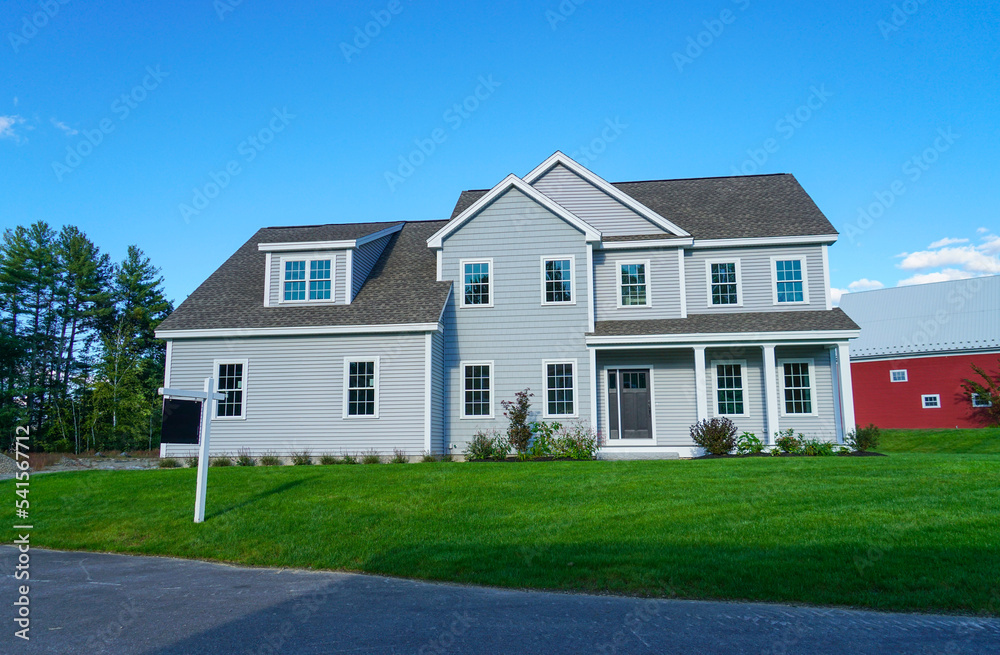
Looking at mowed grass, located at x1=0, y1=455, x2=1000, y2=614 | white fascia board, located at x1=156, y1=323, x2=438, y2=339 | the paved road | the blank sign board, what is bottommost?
the paved road

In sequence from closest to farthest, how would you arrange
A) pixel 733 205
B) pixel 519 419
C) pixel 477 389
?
pixel 519 419
pixel 477 389
pixel 733 205

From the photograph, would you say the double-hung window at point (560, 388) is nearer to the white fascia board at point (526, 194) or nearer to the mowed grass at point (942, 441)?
the white fascia board at point (526, 194)

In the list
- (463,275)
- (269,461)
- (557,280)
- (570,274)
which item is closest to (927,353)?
(570,274)

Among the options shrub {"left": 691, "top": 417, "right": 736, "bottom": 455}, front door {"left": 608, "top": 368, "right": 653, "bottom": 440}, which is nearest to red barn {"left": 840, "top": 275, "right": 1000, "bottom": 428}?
shrub {"left": 691, "top": 417, "right": 736, "bottom": 455}

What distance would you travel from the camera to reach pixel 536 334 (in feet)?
63.9

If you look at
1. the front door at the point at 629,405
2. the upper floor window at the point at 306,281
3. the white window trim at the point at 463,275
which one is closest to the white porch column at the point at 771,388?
the front door at the point at 629,405

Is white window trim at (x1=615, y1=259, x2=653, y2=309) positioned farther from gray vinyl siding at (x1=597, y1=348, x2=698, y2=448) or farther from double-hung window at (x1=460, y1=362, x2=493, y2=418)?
double-hung window at (x1=460, y1=362, x2=493, y2=418)

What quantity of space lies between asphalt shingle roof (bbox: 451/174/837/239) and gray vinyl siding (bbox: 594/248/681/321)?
54.1 inches

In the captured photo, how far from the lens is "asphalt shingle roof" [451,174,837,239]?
803 inches

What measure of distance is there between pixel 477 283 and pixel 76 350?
30.8m

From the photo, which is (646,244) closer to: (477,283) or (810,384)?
(477,283)

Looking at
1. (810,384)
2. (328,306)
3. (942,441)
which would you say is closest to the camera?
(810,384)

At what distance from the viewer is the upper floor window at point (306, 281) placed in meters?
20.5

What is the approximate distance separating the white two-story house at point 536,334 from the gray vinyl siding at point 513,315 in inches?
1.7
